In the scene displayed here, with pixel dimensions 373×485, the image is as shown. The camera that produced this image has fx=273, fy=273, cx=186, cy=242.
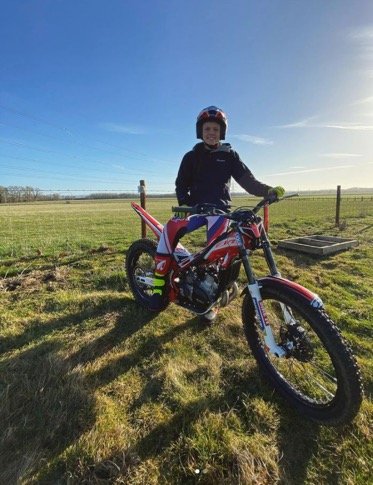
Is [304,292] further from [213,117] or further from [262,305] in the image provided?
[213,117]

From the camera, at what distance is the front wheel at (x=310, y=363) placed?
2.00 metres

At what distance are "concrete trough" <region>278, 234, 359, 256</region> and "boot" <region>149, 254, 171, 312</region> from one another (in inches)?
200

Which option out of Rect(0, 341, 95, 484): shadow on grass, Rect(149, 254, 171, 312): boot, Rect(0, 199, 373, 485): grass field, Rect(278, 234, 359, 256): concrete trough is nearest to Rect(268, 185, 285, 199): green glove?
Rect(149, 254, 171, 312): boot

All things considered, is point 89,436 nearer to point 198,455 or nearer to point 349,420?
point 198,455

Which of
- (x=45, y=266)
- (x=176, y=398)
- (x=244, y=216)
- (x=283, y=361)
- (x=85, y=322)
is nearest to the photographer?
(x=176, y=398)

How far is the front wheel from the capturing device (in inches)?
78.6

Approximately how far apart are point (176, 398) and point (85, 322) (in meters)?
1.80

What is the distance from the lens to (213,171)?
3635mm

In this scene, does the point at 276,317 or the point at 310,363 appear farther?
the point at 276,317

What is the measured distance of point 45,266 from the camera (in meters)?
5.99

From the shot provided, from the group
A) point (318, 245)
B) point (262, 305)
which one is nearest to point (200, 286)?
point (262, 305)

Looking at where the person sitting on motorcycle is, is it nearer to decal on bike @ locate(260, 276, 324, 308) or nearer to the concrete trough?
decal on bike @ locate(260, 276, 324, 308)

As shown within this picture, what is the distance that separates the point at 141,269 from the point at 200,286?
1.71 metres

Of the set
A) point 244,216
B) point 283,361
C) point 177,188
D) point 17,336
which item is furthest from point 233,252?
point 17,336
